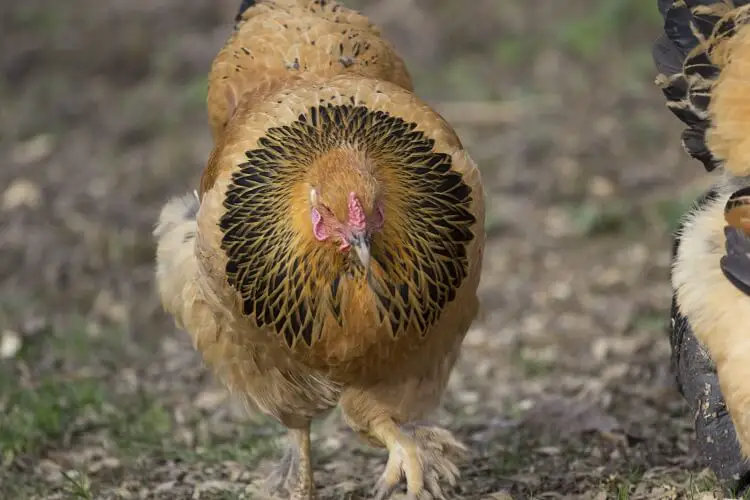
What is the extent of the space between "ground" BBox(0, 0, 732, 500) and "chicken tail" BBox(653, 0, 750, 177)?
→ 1.34 meters

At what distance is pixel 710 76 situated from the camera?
458cm

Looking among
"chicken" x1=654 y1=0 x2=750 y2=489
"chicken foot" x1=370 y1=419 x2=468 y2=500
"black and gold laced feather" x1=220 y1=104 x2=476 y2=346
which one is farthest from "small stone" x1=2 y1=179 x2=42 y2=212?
"chicken" x1=654 y1=0 x2=750 y2=489

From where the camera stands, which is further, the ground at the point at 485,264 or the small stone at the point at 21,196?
the small stone at the point at 21,196

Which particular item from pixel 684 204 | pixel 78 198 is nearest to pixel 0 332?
pixel 78 198

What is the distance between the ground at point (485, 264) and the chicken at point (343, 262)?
64 cm

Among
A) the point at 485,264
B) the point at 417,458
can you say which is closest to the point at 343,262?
the point at 417,458

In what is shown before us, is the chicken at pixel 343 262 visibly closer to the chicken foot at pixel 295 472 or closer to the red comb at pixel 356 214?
the red comb at pixel 356 214

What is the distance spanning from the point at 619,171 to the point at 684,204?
32.6 inches

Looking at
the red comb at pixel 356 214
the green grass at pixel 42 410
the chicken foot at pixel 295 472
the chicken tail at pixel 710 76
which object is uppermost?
the chicken tail at pixel 710 76

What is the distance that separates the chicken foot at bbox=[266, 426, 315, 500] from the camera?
16.2 ft

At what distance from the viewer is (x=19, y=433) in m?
5.60

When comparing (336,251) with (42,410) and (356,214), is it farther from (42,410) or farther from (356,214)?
(42,410)

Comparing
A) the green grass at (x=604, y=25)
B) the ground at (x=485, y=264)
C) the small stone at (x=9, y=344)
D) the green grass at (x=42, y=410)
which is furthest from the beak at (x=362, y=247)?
the green grass at (x=604, y=25)

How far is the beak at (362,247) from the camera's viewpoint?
12.5 feet
